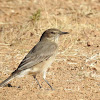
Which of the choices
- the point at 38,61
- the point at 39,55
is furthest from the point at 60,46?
the point at 38,61

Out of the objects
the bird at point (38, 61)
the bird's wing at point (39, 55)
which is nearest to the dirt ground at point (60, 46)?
the bird at point (38, 61)

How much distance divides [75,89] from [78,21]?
19.7 ft

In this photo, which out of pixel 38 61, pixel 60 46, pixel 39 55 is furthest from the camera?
pixel 60 46

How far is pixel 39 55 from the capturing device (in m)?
8.93

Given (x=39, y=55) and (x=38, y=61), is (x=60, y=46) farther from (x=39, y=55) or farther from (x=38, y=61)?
(x=38, y=61)

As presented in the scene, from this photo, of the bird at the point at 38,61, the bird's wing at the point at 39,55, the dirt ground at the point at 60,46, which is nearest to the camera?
the dirt ground at the point at 60,46

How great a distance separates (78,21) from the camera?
547 inches

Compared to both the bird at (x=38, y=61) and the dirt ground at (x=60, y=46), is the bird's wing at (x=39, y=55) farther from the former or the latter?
the dirt ground at (x=60, y=46)

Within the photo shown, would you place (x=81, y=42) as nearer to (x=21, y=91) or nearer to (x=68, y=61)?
(x=68, y=61)

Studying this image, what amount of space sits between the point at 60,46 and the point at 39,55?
2.84 meters

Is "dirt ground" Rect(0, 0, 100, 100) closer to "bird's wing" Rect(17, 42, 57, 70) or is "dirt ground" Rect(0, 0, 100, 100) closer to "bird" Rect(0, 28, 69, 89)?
"bird" Rect(0, 28, 69, 89)

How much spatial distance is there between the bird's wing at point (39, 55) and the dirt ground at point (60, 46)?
0.56m

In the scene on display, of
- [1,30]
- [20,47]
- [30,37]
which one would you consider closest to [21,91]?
[20,47]

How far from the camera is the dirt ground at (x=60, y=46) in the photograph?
321 inches
